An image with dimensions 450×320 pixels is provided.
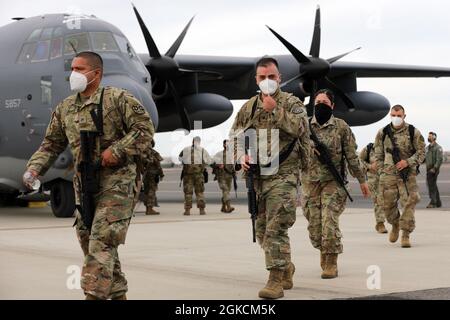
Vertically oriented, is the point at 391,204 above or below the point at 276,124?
below

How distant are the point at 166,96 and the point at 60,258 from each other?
1215 centimetres

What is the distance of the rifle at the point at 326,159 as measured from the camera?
28.5ft

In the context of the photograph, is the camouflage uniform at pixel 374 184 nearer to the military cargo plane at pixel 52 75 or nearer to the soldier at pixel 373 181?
the soldier at pixel 373 181

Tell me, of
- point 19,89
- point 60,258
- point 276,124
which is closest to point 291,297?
point 276,124

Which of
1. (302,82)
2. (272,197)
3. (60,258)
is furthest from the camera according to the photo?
(302,82)

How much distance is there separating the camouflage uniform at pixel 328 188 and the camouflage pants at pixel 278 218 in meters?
1.40

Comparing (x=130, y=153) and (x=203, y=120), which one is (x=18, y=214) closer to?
(x=203, y=120)

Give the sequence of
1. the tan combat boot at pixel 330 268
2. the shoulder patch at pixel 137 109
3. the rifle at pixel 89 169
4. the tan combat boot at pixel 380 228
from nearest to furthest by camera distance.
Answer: the rifle at pixel 89 169 < the shoulder patch at pixel 137 109 < the tan combat boot at pixel 330 268 < the tan combat boot at pixel 380 228

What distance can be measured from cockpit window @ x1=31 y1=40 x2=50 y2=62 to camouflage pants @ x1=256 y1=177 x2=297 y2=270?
10.4 metres

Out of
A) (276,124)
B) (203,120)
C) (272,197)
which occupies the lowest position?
(203,120)

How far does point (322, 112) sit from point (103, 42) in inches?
338

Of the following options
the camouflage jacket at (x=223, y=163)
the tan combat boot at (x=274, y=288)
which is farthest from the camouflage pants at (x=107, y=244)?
the camouflage jacket at (x=223, y=163)

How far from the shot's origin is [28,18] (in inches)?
716

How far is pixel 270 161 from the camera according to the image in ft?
23.9
